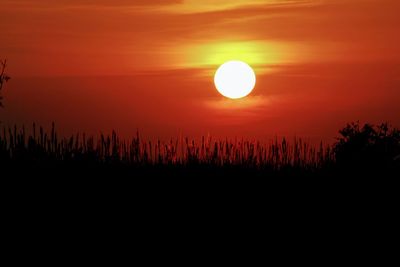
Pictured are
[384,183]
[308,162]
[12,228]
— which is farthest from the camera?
[308,162]

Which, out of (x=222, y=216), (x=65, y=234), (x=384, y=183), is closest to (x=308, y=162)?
(x=384, y=183)

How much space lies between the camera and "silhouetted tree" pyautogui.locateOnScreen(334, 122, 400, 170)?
19950 millimetres

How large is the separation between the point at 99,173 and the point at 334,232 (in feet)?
13.9

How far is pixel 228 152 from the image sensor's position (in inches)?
720

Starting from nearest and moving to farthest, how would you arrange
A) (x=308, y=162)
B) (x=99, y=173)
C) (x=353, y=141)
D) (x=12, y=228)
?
(x=12, y=228) < (x=99, y=173) < (x=308, y=162) < (x=353, y=141)

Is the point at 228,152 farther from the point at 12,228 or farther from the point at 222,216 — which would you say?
the point at 12,228

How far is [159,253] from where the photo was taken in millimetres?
13258

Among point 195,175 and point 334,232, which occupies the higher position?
point 195,175

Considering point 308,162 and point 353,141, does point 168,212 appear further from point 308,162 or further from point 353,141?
point 353,141

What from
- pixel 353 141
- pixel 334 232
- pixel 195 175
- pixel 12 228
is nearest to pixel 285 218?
pixel 334 232

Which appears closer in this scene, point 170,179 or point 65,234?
point 65,234

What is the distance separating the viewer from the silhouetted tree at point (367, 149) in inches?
785

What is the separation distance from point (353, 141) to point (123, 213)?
11.9 meters

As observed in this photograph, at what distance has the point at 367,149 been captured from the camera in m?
23.4
